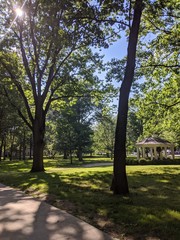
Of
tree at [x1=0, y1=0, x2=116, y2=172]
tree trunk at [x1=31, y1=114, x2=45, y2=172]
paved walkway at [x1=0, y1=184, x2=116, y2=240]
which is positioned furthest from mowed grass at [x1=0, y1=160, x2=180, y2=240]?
tree trunk at [x1=31, y1=114, x2=45, y2=172]

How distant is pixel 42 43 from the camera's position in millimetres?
16547

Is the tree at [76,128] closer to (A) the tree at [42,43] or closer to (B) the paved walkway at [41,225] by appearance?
(A) the tree at [42,43]

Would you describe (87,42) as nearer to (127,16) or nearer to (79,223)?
(127,16)

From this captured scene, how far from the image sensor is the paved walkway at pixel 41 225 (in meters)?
4.69

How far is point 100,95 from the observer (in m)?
22.5

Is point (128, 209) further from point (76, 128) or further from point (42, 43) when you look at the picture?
point (76, 128)

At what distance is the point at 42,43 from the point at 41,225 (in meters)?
13.1

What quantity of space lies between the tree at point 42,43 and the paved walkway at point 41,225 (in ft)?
20.8

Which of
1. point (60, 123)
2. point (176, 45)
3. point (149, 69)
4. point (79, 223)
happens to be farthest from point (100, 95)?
point (79, 223)

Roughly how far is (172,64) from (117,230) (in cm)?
1557

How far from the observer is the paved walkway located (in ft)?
15.4

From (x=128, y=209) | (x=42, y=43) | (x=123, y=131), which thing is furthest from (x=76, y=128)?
(x=128, y=209)

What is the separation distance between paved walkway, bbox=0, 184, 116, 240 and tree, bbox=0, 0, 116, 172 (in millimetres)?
6343

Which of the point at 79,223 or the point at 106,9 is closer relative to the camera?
the point at 79,223
